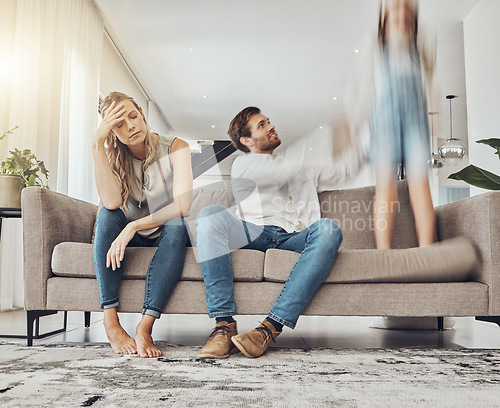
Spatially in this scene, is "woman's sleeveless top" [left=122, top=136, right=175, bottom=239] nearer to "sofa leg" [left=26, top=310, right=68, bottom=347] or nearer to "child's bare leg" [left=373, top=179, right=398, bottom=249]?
"sofa leg" [left=26, top=310, right=68, bottom=347]

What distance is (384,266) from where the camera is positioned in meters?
1.65

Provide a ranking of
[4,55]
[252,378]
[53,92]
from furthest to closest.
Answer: [53,92], [4,55], [252,378]

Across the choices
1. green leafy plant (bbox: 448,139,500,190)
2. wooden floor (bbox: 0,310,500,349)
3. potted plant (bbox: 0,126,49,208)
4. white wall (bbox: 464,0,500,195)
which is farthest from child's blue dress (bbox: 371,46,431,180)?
white wall (bbox: 464,0,500,195)

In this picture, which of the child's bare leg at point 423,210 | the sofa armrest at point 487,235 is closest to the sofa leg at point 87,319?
the child's bare leg at point 423,210

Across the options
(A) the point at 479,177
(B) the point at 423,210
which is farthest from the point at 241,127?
(A) the point at 479,177

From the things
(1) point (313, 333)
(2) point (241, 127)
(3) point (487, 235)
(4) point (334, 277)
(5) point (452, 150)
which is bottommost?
(1) point (313, 333)

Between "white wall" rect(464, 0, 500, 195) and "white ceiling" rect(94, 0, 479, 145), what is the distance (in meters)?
0.22

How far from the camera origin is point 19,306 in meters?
3.10

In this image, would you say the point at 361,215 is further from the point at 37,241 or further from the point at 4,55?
the point at 4,55

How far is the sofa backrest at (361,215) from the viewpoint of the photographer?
85.7 inches

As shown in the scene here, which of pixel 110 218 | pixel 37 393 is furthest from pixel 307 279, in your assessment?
pixel 37 393

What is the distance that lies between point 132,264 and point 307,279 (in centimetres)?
62

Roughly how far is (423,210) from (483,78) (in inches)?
96.1

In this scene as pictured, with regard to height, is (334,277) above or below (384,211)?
below
